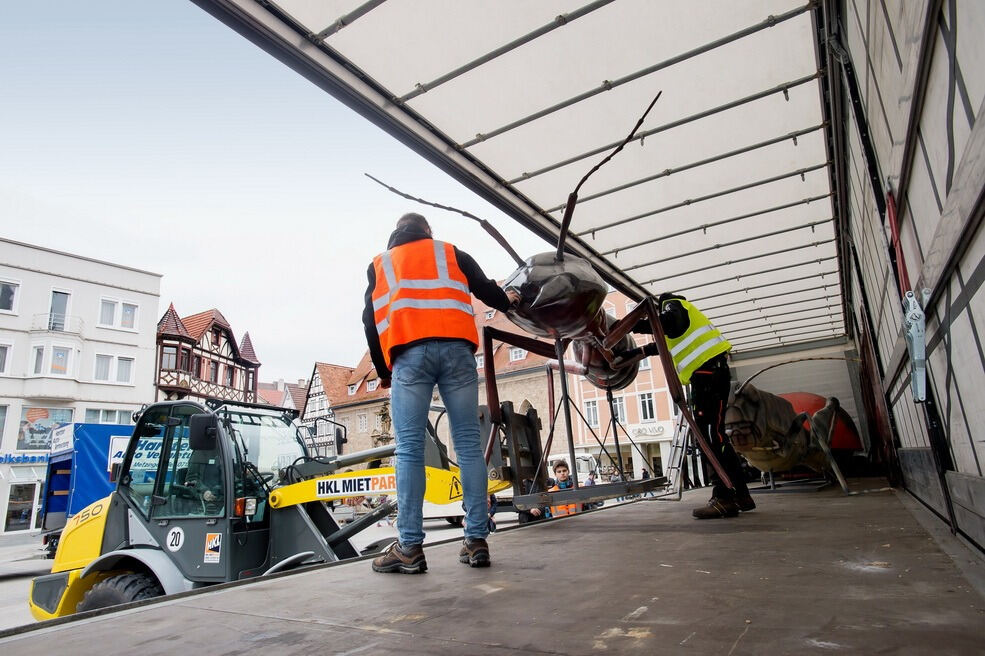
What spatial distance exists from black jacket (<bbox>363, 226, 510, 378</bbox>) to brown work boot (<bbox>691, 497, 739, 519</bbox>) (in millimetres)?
2067

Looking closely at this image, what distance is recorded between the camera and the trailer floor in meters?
1.29

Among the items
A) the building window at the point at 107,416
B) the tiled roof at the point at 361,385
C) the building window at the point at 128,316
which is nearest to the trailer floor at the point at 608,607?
the building window at the point at 107,416

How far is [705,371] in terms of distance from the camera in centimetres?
443

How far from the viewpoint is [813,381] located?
11141 millimetres

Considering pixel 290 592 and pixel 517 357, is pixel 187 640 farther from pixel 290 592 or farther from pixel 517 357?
pixel 517 357

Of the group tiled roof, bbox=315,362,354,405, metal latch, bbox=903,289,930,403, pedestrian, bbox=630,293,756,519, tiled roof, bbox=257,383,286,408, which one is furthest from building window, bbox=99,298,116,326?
tiled roof, bbox=257,383,286,408

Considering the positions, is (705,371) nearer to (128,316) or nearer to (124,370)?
(124,370)

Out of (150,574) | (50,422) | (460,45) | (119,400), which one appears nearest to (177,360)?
(119,400)

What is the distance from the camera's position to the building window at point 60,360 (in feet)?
80.4

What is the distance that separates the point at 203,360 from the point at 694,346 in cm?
3534

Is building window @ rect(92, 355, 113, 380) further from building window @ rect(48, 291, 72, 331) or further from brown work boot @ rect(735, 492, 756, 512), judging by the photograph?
brown work boot @ rect(735, 492, 756, 512)

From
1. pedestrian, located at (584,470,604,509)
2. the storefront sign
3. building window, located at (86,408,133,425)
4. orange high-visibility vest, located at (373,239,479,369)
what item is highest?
building window, located at (86,408,133,425)

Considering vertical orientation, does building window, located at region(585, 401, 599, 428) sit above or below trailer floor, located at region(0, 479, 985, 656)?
above

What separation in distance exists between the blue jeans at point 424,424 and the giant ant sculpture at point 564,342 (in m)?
0.76
